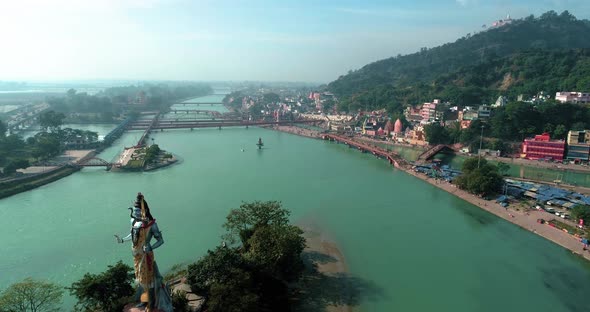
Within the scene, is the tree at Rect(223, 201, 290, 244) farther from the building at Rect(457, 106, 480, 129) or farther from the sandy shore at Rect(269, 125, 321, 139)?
the sandy shore at Rect(269, 125, 321, 139)

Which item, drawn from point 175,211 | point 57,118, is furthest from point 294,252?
point 57,118

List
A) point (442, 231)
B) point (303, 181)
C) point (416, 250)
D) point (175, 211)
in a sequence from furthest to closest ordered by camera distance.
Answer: point (303, 181)
point (175, 211)
point (442, 231)
point (416, 250)

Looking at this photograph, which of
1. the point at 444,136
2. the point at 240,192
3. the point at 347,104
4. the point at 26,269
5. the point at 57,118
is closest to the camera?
the point at 26,269

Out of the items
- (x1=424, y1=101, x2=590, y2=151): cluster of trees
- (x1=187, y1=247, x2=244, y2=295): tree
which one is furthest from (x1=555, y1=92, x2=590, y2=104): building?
(x1=187, y1=247, x2=244, y2=295): tree

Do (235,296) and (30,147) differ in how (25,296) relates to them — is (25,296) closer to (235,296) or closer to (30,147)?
(235,296)

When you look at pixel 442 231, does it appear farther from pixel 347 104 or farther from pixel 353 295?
pixel 347 104
